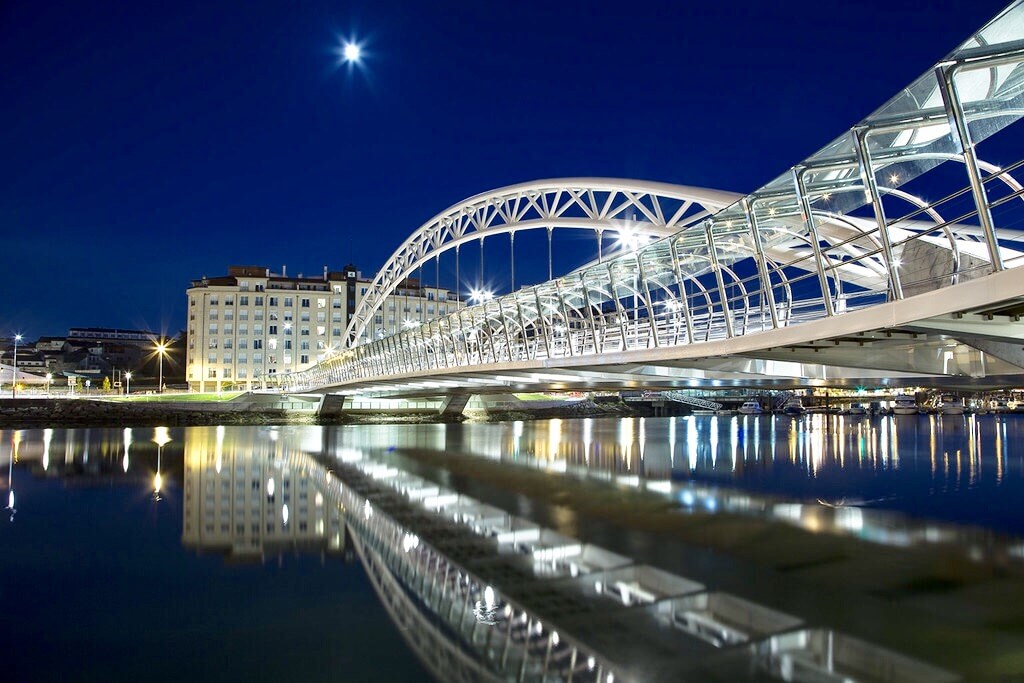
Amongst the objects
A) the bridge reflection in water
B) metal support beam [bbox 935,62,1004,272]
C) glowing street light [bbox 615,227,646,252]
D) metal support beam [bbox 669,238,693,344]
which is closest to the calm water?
the bridge reflection in water

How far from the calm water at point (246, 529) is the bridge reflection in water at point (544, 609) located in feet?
1.05

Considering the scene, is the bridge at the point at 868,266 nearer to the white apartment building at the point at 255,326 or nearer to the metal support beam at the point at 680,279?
the metal support beam at the point at 680,279

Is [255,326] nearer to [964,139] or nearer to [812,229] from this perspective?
[812,229]

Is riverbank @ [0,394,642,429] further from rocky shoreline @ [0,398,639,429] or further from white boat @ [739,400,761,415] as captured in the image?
white boat @ [739,400,761,415]

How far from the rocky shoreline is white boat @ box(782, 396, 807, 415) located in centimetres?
4201

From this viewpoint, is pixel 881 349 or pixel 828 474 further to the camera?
pixel 828 474

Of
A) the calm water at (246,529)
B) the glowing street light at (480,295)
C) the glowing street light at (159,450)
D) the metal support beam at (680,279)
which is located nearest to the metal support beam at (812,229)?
the metal support beam at (680,279)

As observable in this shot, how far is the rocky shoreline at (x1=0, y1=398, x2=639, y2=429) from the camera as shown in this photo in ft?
173

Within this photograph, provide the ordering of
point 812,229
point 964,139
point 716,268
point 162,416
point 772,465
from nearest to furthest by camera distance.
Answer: point 964,139, point 812,229, point 716,268, point 772,465, point 162,416

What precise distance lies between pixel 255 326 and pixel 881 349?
10218 cm

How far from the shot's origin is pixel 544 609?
28.7 ft

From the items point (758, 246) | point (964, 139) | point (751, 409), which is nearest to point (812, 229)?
point (758, 246)

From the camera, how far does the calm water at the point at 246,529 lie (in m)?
7.90

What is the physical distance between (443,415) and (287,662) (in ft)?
182
